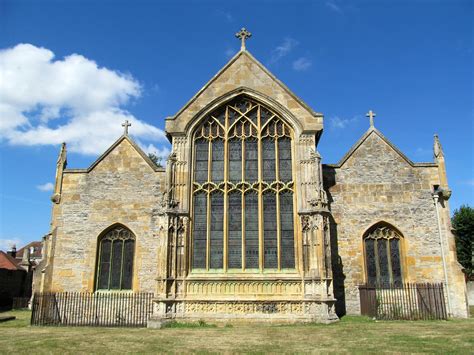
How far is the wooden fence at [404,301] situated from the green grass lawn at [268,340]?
5.92 feet

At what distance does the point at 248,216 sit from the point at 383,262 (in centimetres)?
640

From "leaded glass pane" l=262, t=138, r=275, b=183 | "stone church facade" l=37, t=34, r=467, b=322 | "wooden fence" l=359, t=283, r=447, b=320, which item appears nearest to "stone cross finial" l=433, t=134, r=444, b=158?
"stone church facade" l=37, t=34, r=467, b=322

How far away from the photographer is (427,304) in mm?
17578

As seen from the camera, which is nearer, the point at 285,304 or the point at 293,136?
the point at 285,304

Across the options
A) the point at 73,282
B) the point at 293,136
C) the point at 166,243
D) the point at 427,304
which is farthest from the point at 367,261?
the point at 73,282

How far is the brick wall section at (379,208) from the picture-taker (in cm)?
1861

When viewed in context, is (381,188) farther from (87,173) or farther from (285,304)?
(87,173)

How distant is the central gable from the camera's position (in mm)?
19359

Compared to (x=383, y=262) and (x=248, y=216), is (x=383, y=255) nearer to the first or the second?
(x=383, y=262)

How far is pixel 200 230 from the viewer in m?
18.4

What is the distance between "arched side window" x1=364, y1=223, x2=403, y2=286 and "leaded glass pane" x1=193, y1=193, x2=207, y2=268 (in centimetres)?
727

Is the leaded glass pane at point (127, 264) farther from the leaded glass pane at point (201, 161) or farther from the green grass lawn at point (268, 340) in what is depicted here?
the green grass lawn at point (268, 340)

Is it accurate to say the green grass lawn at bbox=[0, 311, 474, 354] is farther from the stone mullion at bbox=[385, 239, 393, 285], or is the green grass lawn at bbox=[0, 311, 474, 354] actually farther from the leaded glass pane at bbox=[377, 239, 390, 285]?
the stone mullion at bbox=[385, 239, 393, 285]

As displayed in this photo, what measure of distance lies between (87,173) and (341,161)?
12.1m
